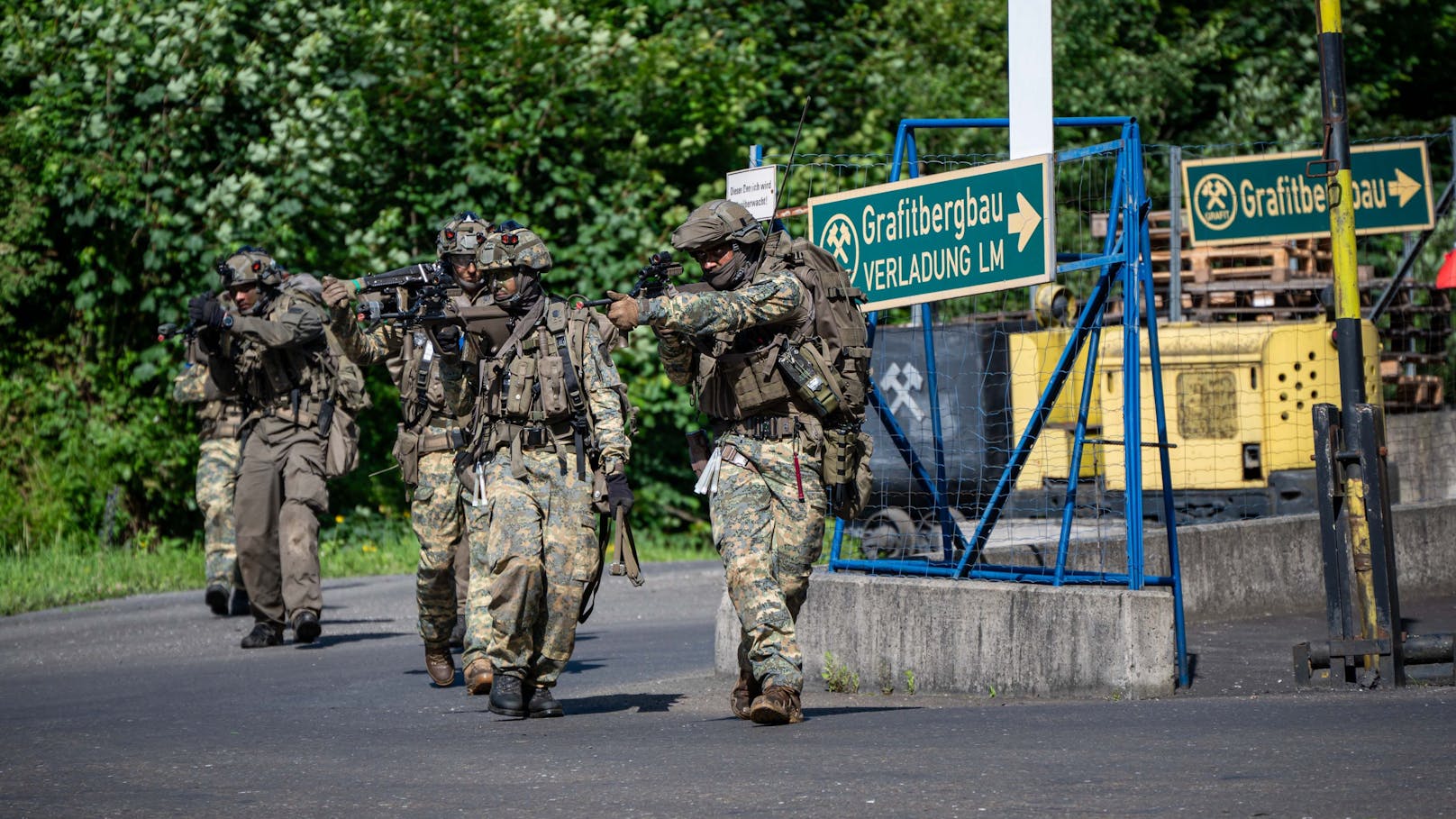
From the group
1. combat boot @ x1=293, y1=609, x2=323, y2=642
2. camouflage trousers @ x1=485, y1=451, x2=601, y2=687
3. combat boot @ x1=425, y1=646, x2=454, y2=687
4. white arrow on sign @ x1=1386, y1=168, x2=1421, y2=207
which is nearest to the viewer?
camouflage trousers @ x1=485, y1=451, x2=601, y2=687

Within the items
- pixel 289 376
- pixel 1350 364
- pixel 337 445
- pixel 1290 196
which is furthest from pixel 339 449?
pixel 1290 196

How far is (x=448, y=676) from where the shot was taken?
9.25m

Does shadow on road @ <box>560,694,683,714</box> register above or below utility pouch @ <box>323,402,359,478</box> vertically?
below

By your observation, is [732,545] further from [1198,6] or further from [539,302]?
[1198,6]

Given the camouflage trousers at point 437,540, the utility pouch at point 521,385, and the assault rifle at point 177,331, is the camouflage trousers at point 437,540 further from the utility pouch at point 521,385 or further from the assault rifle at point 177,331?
the assault rifle at point 177,331

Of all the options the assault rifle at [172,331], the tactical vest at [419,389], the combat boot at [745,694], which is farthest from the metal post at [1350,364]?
the assault rifle at [172,331]

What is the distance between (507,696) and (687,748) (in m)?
1.30

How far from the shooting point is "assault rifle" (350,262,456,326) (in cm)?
858

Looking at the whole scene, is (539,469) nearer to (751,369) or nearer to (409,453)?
(751,369)

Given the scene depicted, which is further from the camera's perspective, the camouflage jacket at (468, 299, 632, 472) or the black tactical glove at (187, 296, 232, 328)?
the black tactical glove at (187, 296, 232, 328)

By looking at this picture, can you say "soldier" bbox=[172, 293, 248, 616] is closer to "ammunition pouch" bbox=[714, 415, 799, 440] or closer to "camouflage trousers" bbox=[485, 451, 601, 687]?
"camouflage trousers" bbox=[485, 451, 601, 687]

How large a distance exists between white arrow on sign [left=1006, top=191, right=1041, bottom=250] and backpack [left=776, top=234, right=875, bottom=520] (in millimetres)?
936

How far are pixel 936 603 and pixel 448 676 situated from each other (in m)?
2.42

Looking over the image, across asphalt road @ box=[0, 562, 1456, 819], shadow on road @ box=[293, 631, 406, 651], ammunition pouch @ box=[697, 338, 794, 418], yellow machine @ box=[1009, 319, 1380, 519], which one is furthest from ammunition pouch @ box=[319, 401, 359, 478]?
yellow machine @ box=[1009, 319, 1380, 519]
